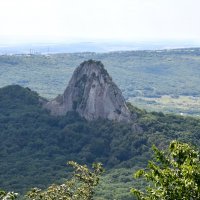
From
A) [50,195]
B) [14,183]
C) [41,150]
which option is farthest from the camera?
[41,150]

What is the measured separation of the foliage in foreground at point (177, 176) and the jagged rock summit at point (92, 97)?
327ft

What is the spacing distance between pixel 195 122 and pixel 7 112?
164 feet

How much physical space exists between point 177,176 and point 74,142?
103082 millimetres

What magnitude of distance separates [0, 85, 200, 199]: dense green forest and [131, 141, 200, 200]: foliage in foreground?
71501mm

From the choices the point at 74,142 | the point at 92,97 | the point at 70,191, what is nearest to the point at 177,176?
the point at 70,191

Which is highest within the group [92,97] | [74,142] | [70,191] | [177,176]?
[177,176]

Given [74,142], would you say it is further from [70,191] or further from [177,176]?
[177,176]

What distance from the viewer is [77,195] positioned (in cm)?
4025

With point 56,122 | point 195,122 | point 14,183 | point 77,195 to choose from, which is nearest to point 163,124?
point 195,122

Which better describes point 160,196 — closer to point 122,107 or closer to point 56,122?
point 122,107

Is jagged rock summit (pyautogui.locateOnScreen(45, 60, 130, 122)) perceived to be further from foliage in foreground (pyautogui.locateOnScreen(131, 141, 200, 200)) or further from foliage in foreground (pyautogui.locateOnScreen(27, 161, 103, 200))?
foliage in foreground (pyautogui.locateOnScreen(131, 141, 200, 200))

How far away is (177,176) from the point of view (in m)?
31.4

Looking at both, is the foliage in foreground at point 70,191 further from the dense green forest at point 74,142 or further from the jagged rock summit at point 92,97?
the jagged rock summit at point 92,97

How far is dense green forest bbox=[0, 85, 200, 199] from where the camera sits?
112438 millimetres
